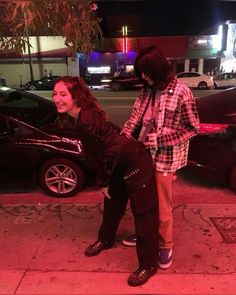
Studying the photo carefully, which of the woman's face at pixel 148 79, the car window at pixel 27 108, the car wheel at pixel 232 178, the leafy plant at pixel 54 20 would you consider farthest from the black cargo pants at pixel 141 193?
the car window at pixel 27 108

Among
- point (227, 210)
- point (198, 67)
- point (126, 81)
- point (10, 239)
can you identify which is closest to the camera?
point (10, 239)

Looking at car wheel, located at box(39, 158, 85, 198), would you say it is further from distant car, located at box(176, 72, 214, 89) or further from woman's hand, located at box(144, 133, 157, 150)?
distant car, located at box(176, 72, 214, 89)

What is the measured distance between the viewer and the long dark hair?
281cm

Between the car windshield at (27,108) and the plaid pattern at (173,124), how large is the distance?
8.68ft

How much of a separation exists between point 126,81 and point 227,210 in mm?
23771

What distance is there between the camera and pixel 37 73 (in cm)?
3781

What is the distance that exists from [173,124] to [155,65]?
0.44 m

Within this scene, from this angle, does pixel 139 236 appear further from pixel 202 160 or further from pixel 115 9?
pixel 115 9

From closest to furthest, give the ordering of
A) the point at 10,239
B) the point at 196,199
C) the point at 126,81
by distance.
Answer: the point at 10,239 < the point at 196,199 < the point at 126,81

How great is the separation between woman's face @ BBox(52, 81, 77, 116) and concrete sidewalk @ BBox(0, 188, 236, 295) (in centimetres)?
131

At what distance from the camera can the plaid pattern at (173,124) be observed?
9.52 feet

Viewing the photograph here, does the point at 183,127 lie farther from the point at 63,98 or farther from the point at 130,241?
the point at 130,241

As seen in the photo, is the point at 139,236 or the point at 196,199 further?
the point at 196,199

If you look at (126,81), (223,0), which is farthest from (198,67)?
(126,81)
